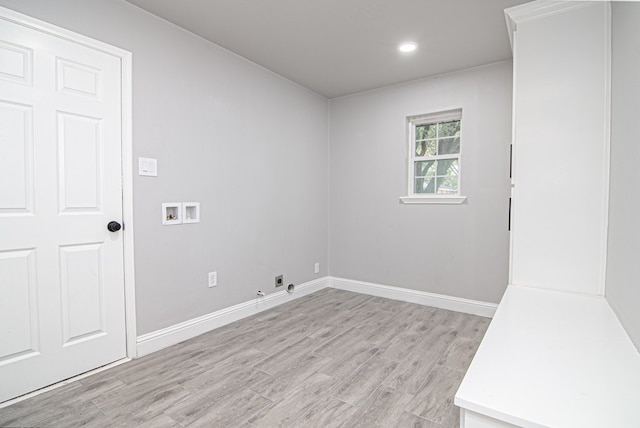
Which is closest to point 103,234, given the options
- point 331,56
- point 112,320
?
point 112,320

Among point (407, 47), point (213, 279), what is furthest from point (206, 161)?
point (407, 47)

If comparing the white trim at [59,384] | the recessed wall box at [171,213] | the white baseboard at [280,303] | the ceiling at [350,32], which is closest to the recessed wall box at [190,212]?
the recessed wall box at [171,213]

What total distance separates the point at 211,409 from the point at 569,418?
5.48 ft

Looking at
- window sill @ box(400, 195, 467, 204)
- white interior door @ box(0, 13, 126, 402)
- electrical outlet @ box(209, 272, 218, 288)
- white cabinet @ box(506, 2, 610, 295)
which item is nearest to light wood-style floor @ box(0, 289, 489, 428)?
white interior door @ box(0, 13, 126, 402)

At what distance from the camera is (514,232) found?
207cm

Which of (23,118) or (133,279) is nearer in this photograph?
(23,118)

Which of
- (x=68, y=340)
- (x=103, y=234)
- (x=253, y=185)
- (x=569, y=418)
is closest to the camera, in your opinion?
(x=569, y=418)

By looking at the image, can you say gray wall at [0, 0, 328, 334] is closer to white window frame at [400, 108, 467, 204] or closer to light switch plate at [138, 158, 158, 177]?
light switch plate at [138, 158, 158, 177]

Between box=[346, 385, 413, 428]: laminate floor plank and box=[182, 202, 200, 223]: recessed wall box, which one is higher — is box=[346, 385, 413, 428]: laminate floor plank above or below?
below

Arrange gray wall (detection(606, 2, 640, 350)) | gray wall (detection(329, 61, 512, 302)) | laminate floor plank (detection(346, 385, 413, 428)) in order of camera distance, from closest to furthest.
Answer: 1. gray wall (detection(606, 2, 640, 350))
2. laminate floor plank (detection(346, 385, 413, 428))
3. gray wall (detection(329, 61, 512, 302))

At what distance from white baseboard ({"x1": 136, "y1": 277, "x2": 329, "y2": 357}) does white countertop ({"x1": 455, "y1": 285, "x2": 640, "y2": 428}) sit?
2.28 meters

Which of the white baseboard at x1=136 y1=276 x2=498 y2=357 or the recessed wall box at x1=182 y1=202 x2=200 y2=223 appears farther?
the recessed wall box at x1=182 y1=202 x2=200 y2=223

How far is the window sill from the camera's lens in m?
3.39

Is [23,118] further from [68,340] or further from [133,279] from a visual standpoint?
[68,340]
